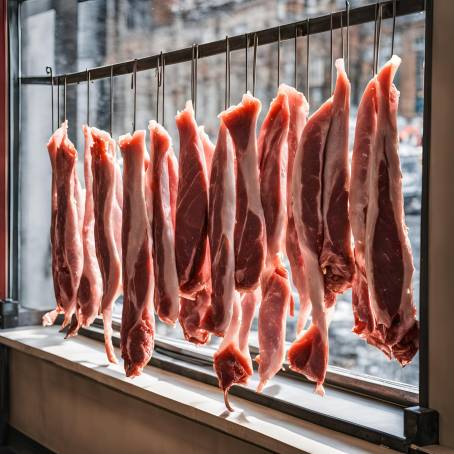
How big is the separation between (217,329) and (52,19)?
1738mm

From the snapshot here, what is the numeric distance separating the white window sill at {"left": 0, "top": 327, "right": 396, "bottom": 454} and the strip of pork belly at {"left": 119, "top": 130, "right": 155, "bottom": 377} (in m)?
0.17

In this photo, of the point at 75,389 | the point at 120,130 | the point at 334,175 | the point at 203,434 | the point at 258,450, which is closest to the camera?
the point at 334,175

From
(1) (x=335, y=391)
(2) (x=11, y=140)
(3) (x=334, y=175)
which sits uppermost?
(2) (x=11, y=140)

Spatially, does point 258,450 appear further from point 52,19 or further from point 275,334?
point 52,19

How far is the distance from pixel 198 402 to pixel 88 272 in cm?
57

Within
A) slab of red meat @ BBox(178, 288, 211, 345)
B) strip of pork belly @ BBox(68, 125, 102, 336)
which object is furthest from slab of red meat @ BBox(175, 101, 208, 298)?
strip of pork belly @ BBox(68, 125, 102, 336)

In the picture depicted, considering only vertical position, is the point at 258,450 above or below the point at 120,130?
below

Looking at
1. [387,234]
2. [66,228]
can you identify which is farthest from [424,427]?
[66,228]

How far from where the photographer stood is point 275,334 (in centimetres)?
162

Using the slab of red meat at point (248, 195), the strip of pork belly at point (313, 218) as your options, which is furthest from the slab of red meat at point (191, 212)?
the strip of pork belly at point (313, 218)

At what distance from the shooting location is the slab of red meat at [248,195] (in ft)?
5.21

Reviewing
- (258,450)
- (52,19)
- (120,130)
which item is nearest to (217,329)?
(258,450)

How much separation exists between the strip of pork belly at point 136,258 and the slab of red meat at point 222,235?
0.25 metres

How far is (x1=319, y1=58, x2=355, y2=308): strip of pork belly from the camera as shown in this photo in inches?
56.9
